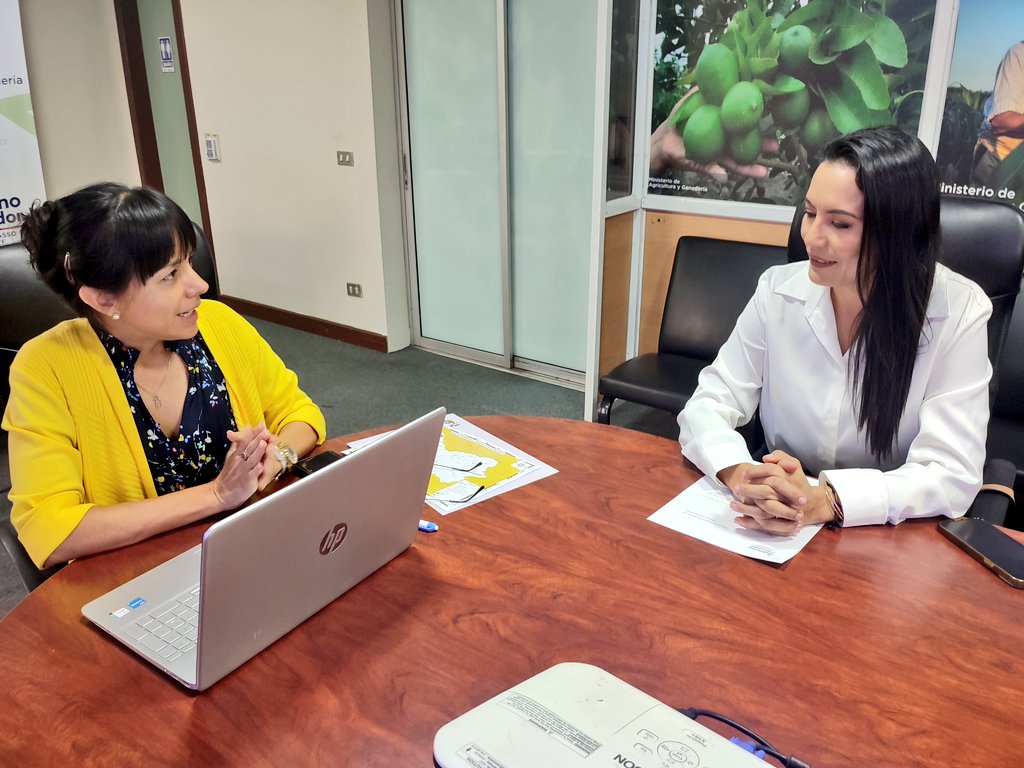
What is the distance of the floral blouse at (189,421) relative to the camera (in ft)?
4.37

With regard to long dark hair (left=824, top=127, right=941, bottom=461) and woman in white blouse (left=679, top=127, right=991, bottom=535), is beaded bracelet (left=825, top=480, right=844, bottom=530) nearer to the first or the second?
woman in white blouse (left=679, top=127, right=991, bottom=535)

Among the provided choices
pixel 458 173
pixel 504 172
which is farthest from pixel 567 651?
pixel 458 173

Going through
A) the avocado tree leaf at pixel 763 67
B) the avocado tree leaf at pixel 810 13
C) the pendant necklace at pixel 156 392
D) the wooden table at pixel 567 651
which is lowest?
the wooden table at pixel 567 651

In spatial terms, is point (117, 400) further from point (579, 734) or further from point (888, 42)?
point (888, 42)

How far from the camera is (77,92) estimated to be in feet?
14.3

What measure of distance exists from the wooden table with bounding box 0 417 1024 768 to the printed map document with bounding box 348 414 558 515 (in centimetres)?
8

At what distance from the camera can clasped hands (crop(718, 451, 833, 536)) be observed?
1206 mm

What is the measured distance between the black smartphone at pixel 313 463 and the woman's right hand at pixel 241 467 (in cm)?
12

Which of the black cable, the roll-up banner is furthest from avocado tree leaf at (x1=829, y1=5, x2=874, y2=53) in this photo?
the roll-up banner

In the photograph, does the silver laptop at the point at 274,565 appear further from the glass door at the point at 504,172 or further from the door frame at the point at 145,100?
the door frame at the point at 145,100

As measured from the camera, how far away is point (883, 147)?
4.40 ft

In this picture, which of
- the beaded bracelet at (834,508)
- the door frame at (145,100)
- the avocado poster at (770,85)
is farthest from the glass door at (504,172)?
the beaded bracelet at (834,508)

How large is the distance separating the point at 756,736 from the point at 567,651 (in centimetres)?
24

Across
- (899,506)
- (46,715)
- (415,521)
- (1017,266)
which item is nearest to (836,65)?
(1017,266)
